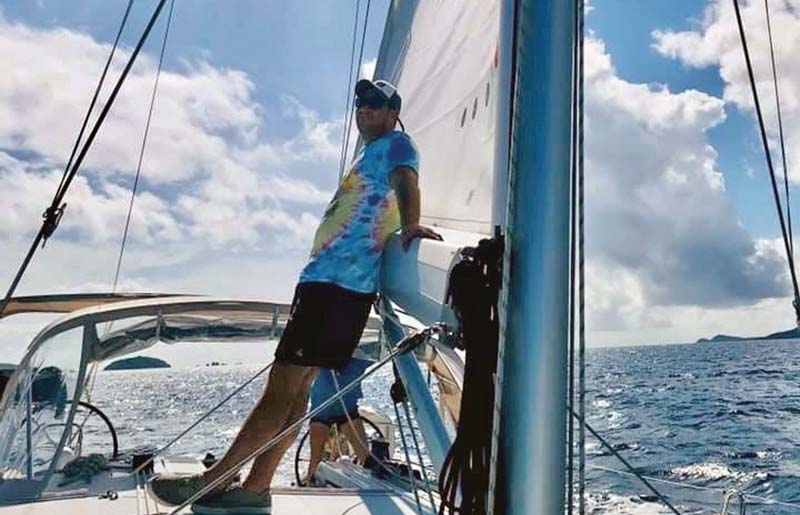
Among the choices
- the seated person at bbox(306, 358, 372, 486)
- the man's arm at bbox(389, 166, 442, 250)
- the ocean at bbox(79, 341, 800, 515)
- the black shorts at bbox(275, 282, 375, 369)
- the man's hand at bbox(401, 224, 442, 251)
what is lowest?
the ocean at bbox(79, 341, 800, 515)

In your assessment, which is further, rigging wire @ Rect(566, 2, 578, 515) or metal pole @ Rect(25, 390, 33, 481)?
metal pole @ Rect(25, 390, 33, 481)

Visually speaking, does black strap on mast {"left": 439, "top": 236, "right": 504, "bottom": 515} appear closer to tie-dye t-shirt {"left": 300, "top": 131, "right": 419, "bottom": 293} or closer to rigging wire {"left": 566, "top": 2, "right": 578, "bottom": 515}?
rigging wire {"left": 566, "top": 2, "right": 578, "bottom": 515}

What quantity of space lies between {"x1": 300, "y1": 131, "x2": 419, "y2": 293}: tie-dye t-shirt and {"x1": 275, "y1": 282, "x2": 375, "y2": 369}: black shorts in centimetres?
3

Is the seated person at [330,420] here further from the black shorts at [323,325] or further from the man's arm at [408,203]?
the man's arm at [408,203]

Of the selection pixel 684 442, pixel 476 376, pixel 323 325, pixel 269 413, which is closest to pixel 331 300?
pixel 323 325

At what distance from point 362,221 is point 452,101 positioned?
0.53 meters

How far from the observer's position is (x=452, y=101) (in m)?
2.41

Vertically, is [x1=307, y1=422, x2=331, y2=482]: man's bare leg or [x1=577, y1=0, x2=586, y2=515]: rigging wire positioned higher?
[x1=577, y1=0, x2=586, y2=515]: rigging wire

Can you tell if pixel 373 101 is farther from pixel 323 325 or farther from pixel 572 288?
pixel 572 288

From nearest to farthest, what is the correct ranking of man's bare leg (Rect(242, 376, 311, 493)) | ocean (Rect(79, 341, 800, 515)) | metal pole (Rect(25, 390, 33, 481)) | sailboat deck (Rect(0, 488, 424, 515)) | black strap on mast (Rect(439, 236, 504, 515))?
1. black strap on mast (Rect(439, 236, 504, 515))
2. man's bare leg (Rect(242, 376, 311, 493))
3. sailboat deck (Rect(0, 488, 424, 515))
4. metal pole (Rect(25, 390, 33, 481))
5. ocean (Rect(79, 341, 800, 515))

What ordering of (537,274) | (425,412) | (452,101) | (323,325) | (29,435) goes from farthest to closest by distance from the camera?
(29,435)
(452,101)
(323,325)
(425,412)
(537,274)

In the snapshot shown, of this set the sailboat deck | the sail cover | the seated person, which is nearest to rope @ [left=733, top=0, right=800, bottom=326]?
the sail cover

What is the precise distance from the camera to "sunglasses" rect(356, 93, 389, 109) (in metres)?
2.27

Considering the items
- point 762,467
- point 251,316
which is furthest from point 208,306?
point 762,467
